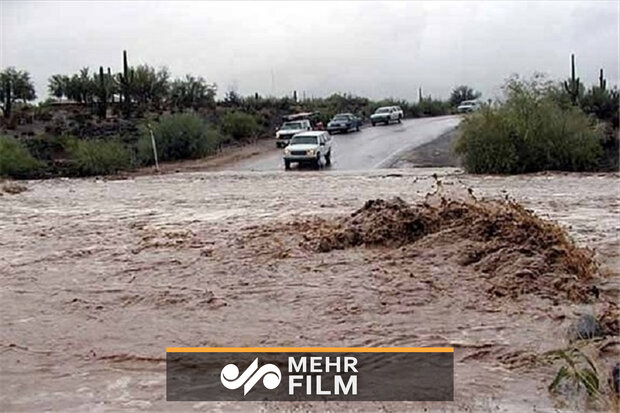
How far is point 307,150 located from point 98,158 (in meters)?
10.9

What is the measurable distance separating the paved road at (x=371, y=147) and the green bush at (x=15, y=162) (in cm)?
1038

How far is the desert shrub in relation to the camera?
65.9m

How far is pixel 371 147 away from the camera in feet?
184

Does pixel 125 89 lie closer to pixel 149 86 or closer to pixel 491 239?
pixel 149 86

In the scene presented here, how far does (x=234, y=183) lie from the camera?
3462 cm

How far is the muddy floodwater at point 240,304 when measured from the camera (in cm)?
816

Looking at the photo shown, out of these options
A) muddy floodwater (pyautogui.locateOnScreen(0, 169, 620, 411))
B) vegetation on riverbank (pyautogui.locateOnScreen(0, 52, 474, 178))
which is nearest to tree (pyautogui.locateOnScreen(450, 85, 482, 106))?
vegetation on riverbank (pyautogui.locateOnScreen(0, 52, 474, 178))

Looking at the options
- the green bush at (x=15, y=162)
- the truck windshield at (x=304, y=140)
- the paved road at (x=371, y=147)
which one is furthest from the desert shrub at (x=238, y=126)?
the green bush at (x=15, y=162)

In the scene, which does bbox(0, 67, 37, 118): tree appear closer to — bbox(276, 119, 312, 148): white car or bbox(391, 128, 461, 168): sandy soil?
bbox(276, 119, 312, 148): white car

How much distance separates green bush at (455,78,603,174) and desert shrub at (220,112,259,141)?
30.3 m

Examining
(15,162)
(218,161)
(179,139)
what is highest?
(179,139)

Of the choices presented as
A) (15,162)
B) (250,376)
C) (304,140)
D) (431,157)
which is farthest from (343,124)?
(250,376)

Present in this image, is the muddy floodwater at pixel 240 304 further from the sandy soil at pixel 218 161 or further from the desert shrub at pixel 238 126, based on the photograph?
the desert shrub at pixel 238 126

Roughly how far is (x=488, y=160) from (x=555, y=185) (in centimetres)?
750
